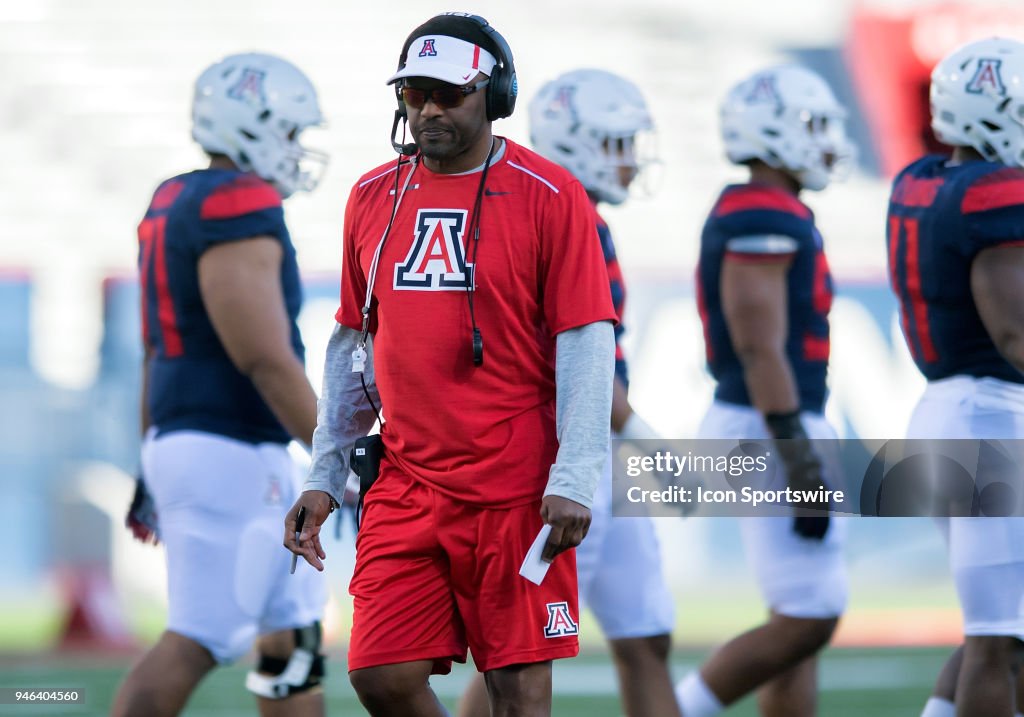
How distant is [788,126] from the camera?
16.7 ft

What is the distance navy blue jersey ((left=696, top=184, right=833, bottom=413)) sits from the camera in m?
4.77

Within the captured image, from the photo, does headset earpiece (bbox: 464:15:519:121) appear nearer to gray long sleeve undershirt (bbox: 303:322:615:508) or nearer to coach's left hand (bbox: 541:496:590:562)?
gray long sleeve undershirt (bbox: 303:322:615:508)

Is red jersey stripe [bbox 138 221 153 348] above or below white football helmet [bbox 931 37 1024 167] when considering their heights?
below

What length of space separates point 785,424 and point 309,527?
6.06 ft

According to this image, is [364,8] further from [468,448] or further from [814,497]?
[468,448]

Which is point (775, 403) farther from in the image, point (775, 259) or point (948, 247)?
point (948, 247)

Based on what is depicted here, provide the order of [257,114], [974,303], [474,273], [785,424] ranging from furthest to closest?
[785,424] < [257,114] < [974,303] < [474,273]

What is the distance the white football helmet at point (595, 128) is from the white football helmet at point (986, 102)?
2.82ft

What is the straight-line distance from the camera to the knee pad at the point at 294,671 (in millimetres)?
4281

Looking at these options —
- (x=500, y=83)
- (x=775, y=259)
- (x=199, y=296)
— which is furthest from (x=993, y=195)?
(x=199, y=296)

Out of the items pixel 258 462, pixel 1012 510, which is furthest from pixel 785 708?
pixel 258 462

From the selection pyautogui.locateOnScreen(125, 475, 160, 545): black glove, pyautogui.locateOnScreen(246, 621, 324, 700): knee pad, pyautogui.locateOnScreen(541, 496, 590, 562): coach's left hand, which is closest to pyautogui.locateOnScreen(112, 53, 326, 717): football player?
pyautogui.locateOnScreen(246, 621, 324, 700): knee pad

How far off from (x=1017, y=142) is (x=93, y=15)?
5.62 m

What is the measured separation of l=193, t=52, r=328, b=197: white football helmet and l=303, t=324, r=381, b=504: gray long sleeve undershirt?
1.16 m
